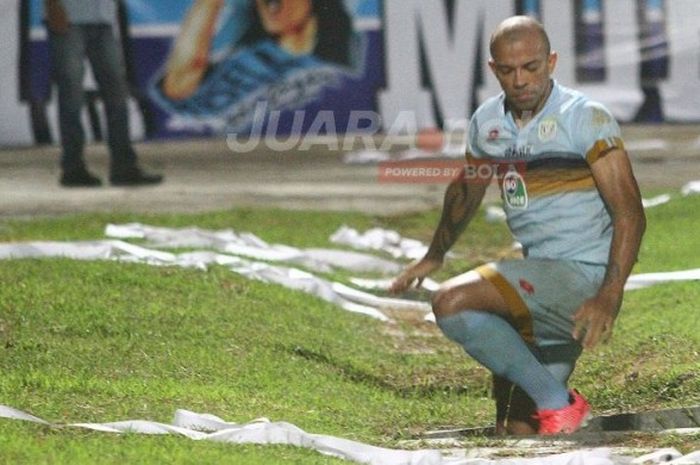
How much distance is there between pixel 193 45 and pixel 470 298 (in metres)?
14.2

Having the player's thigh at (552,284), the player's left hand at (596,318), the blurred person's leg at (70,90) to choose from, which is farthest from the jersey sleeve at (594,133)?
the blurred person's leg at (70,90)

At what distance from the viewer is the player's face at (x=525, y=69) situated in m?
8.23

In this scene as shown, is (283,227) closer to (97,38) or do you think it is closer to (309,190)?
(309,190)

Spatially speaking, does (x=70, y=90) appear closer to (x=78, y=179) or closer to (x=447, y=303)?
(x=78, y=179)

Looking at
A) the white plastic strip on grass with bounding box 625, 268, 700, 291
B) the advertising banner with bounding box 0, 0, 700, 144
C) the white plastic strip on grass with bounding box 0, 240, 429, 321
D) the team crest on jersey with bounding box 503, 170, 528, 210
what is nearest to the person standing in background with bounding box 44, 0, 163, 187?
the advertising banner with bounding box 0, 0, 700, 144

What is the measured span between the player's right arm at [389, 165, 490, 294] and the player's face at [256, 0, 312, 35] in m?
13.6

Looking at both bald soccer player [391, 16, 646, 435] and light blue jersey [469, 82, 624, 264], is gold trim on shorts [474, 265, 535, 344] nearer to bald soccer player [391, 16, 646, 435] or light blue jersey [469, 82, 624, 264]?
bald soccer player [391, 16, 646, 435]

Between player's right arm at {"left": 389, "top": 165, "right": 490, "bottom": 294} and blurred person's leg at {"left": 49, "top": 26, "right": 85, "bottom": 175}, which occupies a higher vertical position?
player's right arm at {"left": 389, "top": 165, "right": 490, "bottom": 294}

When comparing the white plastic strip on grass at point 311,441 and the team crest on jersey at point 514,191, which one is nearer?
the white plastic strip on grass at point 311,441

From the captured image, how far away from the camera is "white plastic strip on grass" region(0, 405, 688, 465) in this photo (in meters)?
7.14

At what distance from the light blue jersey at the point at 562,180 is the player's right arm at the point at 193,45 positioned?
13.9m

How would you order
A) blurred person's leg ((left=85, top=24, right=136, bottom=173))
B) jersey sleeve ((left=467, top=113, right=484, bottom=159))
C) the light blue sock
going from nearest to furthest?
the light blue sock, jersey sleeve ((left=467, top=113, right=484, bottom=159)), blurred person's leg ((left=85, top=24, right=136, bottom=173))

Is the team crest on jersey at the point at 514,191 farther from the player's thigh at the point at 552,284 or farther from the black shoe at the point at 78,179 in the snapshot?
the black shoe at the point at 78,179

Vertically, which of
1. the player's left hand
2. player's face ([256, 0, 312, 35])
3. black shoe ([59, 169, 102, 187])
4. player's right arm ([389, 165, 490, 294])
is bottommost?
black shoe ([59, 169, 102, 187])
